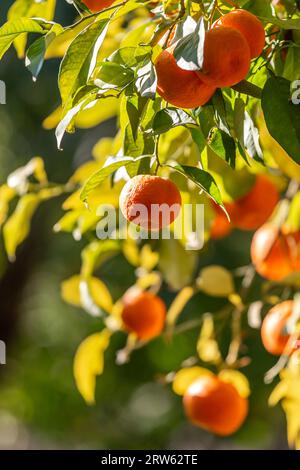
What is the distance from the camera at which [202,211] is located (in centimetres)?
93

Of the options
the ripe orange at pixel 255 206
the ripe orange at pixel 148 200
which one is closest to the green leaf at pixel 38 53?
the ripe orange at pixel 148 200

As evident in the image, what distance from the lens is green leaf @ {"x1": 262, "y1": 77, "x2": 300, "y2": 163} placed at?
62 cm

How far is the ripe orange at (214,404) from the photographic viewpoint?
102cm

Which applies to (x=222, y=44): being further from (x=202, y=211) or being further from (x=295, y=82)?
(x=202, y=211)

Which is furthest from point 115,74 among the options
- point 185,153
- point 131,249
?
point 131,249

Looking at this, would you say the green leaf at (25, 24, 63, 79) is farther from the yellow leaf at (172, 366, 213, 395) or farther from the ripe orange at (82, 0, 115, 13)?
the yellow leaf at (172, 366, 213, 395)

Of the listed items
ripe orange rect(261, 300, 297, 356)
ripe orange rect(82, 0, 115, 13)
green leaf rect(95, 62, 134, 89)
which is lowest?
ripe orange rect(261, 300, 297, 356)

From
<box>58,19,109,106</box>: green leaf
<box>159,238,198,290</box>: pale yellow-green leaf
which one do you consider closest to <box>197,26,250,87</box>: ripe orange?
<box>58,19,109,106</box>: green leaf

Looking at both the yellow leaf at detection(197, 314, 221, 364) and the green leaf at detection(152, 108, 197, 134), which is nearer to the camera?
the green leaf at detection(152, 108, 197, 134)

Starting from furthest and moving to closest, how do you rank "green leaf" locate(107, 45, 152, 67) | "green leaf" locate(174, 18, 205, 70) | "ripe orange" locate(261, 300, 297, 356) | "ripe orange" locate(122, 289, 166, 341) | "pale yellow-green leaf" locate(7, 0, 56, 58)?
"ripe orange" locate(122, 289, 166, 341) → "ripe orange" locate(261, 300, 297, 356) → "pale yellow-green leaf" locate(7, 0, 56, 58) → "green leaf" locate(107, 45, 152, 67) → "green leaf" locate(174, 18, 205, 70)

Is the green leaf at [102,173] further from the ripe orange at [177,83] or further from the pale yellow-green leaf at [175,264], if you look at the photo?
the pale yellow-green leaf at [175,264]

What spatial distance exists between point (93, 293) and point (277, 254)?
0.81ft

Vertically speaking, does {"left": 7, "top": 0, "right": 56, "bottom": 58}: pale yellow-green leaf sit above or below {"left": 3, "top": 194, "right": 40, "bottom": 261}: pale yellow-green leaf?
above
